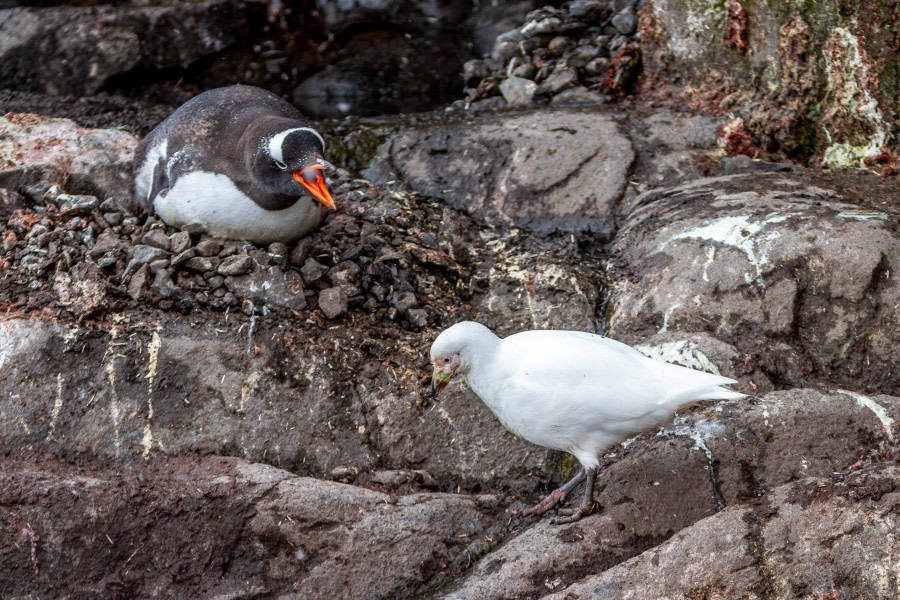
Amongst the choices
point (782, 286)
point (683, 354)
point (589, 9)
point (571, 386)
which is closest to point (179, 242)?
point (571, 386)

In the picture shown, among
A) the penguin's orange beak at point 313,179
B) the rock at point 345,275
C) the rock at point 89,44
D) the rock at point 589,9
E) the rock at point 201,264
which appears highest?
the penguin's orange beak at point 313,179

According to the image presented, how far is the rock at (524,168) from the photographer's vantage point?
6922 mm

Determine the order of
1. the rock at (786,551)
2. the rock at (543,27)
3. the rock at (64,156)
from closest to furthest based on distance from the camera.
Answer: the rock at (786,551), the rock at (64,156), the rock at (543,27)

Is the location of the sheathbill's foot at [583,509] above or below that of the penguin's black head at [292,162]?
below

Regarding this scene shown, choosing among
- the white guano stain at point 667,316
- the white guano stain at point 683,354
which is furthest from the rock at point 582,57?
the white guano stain at point 683,354

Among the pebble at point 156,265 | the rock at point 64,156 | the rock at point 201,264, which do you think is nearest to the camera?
the pebble at point 156,265

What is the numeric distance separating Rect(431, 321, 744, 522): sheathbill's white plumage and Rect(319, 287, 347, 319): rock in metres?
1.03

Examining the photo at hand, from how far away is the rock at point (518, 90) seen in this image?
343 inches

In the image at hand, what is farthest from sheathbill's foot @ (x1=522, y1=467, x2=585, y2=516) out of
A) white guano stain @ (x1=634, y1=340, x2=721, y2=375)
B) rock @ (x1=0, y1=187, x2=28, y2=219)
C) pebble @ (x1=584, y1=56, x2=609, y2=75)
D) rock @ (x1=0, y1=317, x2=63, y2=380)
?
pebble @ (x1=584, y1=56, x2=609, y2=75)

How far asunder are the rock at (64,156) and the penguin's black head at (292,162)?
131 cm

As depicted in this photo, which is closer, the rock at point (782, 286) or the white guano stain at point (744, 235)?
the rock at point (782, 286)

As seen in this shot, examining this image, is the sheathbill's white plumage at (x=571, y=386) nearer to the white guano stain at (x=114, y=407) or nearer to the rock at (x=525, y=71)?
the white guano stain at (x=114, y=407)

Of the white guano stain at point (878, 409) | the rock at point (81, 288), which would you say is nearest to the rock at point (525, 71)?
the rock at point (81, 288)

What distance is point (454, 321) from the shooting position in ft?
19.5
